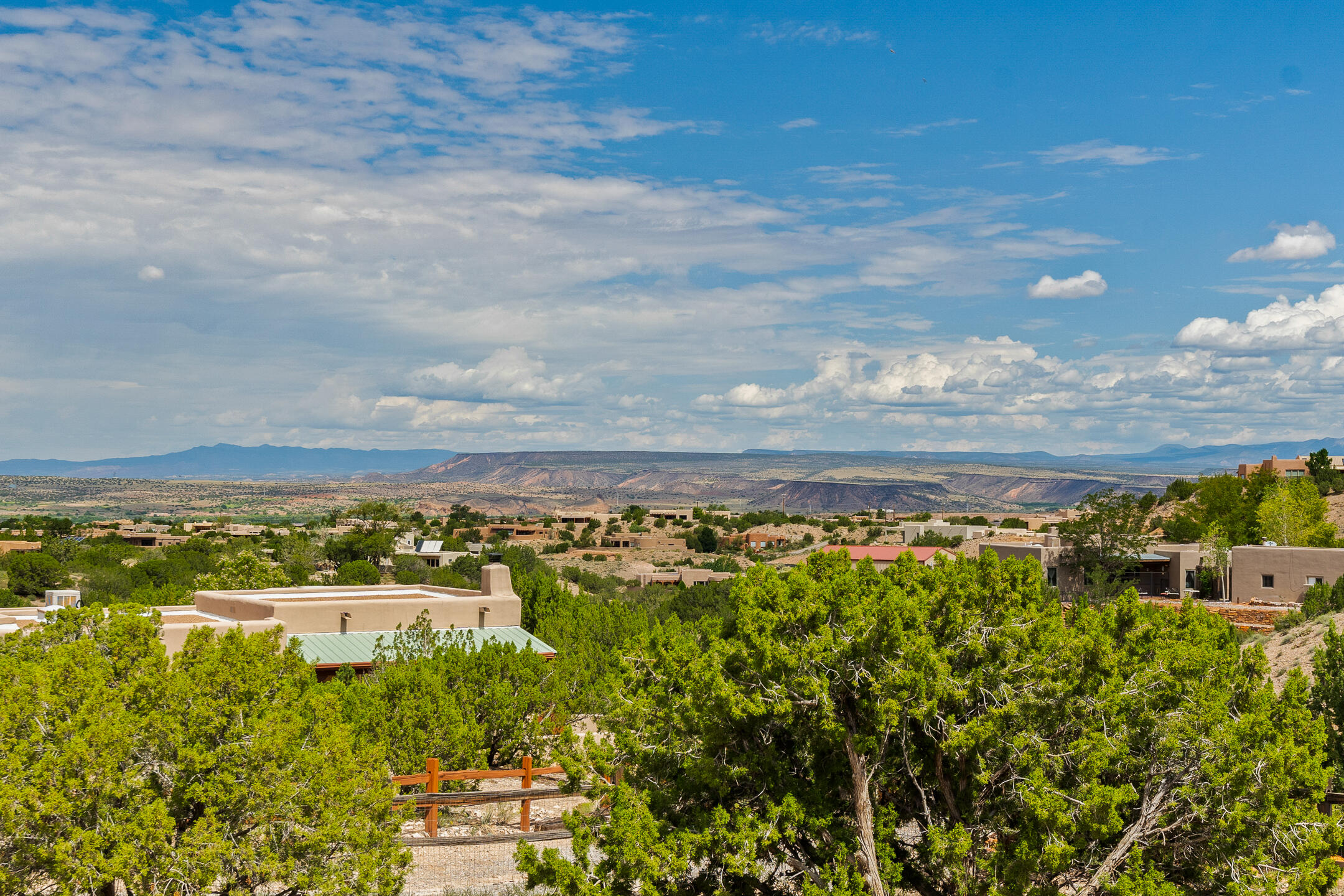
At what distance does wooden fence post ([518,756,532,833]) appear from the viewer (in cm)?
1688

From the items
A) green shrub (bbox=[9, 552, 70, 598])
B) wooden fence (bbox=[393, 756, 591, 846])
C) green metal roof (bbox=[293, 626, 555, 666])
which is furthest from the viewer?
green shrub (bbox=[9, 552, 70, 598])

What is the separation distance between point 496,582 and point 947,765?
2159 centimetres

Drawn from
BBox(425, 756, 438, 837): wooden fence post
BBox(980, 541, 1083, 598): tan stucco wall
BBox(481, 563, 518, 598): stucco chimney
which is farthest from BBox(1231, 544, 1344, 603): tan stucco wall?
BBox(425, 756, 438, 837): wooden fence post

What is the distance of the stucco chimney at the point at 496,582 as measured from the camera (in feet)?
102

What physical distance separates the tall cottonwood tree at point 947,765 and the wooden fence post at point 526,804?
18.3ft

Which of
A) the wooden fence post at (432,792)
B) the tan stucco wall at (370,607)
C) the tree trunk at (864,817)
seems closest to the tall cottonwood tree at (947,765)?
the tree trunk at (864,817)

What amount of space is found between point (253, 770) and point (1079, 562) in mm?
47325

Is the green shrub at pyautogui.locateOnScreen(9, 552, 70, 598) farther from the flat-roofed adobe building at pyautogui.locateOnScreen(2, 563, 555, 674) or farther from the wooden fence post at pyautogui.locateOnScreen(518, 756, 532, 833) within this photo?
the wooden fence post at pyautogui.locateOnScreen(518, 756, 532, 833)

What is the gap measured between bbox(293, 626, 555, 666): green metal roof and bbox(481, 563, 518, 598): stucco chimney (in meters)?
1.37

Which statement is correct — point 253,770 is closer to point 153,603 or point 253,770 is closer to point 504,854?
point 504,854

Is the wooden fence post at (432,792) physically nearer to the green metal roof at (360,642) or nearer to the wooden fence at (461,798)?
the wooden fence at (461,798)

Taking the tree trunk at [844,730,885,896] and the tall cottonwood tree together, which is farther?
the tree trunk at [844,730,885,896]

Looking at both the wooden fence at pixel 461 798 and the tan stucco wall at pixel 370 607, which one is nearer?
the wooden fence at pixel 461 798

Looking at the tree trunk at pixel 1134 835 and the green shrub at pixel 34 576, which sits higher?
the tree trunk at pixel 1134 835
